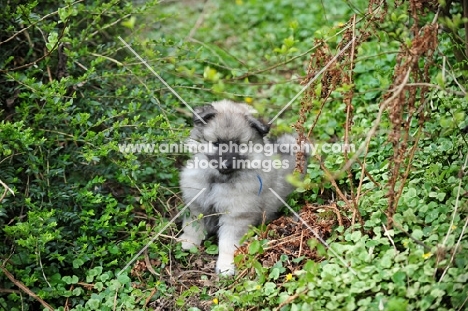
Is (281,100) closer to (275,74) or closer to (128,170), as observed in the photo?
(275,74)

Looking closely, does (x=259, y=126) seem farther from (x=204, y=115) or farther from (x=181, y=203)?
(x=181, y=203)

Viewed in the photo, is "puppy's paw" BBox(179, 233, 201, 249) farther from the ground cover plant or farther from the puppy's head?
the puppy's head

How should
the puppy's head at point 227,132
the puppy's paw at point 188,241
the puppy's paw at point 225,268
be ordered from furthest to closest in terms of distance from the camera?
the puppy's paw at point 188,241 < the puppy's head at point 227,132 < the puppy's paw at point 225,268

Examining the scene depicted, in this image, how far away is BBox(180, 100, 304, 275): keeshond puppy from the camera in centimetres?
371

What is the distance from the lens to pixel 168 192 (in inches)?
163

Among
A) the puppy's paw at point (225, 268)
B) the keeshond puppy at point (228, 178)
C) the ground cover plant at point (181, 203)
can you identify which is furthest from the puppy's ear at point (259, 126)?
the puppy's paw at point (225, 268)

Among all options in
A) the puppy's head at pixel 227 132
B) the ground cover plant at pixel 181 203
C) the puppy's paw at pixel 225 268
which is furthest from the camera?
the puppy's head at pixel 227 132

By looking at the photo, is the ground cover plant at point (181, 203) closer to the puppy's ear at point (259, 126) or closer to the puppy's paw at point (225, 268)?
the puppy's paw at point (225, 268)

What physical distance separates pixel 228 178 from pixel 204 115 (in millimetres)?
446

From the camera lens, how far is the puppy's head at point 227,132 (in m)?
3.69

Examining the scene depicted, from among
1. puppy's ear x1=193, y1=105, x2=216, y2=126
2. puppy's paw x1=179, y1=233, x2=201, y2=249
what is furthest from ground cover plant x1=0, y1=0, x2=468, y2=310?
puppy's ear x1=193, y1=105, x2=216, y2=126

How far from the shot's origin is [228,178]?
381 centimetres

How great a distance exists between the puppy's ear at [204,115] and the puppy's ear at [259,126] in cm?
24

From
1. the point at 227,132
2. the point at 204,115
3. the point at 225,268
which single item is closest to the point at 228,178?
the point at 227,132
